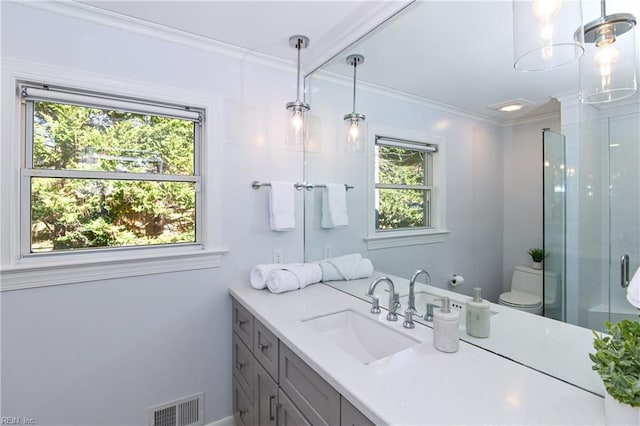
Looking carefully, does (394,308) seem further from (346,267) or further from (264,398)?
(264,398)

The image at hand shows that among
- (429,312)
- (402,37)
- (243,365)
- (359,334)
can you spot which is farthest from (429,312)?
(402,37)

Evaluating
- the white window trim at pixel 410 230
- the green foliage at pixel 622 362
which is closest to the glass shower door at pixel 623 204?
the green foliage at pixel 622 362

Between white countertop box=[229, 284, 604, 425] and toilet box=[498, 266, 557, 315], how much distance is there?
0.66ft

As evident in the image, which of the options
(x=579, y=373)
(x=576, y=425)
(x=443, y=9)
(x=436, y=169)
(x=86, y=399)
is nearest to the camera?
(x=576, y=425)

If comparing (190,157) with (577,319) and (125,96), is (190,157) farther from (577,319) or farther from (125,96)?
(577,319)

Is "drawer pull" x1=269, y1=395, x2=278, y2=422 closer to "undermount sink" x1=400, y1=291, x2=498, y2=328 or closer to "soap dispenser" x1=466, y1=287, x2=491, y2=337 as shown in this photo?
"undermount sink" x1=400, y1=291, x2=498, y2=328

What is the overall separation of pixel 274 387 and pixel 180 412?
2.81ft

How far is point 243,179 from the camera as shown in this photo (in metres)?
2.02

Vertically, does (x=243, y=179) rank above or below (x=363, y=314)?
above

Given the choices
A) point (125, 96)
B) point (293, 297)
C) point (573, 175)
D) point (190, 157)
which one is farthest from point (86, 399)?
point (573, 175)

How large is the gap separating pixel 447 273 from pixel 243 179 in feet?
4.33

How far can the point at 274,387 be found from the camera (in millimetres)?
1394

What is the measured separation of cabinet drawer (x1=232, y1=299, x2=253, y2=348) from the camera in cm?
169

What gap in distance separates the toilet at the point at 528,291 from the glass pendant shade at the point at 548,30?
0.66 meters
